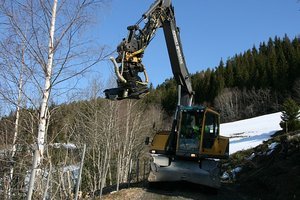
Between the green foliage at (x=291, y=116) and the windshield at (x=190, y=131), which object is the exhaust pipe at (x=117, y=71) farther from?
the green foliage at (x=291, y=116)

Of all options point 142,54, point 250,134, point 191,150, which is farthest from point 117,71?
point 250,134

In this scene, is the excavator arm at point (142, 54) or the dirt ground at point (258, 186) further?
the dirt ground at point (258, 186)

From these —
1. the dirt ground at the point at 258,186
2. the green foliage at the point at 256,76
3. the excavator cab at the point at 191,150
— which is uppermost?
the green foliage at the point at 256,76

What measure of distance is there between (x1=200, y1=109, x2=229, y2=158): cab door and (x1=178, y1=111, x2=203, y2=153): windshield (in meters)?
0.18

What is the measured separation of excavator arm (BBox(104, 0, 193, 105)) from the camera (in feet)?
30.1

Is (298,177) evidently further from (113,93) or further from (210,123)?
(113,93)

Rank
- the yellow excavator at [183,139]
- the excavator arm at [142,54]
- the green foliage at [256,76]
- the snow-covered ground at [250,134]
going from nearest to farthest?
the excavator arm at [142,54]
the yellow excavator at [183,139]
the snow-covered ground at [250,134]
the green foliage at [256,76]

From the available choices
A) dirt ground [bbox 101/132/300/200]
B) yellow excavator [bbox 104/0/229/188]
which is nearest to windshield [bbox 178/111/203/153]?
yellow excavator [bbox 104/0/229/188]

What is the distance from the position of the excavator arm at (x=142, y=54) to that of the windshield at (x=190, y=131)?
0.91m

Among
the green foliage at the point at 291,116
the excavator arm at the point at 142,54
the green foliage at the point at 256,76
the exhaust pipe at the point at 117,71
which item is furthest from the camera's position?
the green foliage at the point at 256,76

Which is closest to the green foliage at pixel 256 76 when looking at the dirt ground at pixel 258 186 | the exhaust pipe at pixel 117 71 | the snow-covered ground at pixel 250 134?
the snow-covered ground at pixel 250 134

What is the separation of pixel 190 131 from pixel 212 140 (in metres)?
0.79

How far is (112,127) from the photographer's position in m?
29.0

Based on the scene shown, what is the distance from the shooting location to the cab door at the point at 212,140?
12.9 metres
